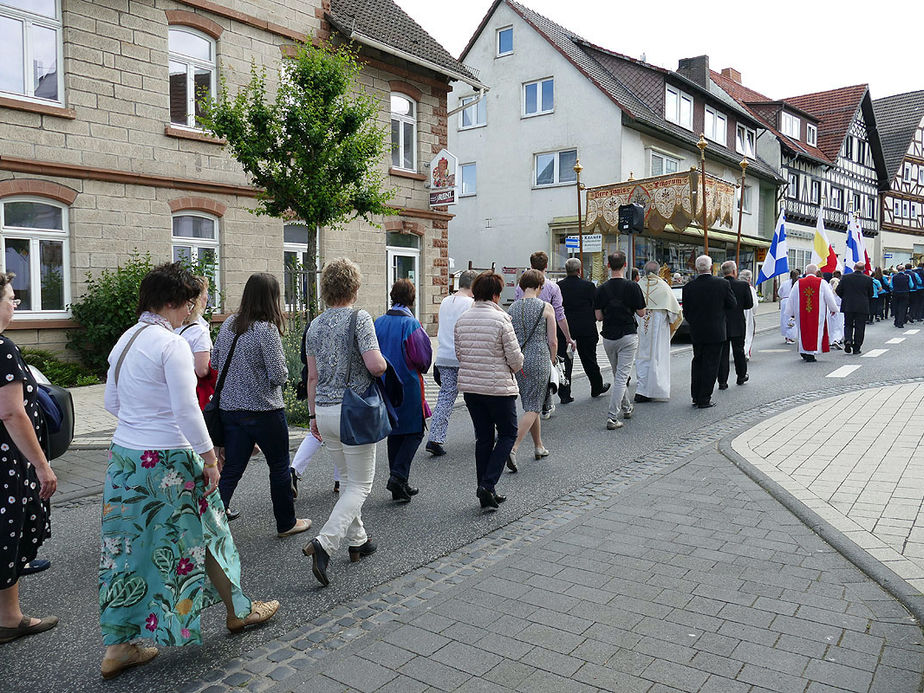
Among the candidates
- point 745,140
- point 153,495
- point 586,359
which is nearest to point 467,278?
point 586,359

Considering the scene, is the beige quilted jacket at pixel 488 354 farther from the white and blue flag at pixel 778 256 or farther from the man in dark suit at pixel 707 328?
the white and blue flag at pixel 778 256

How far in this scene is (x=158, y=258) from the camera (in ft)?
44.5

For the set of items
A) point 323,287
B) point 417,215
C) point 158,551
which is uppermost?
point 417,215

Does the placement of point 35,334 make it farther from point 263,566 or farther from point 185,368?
point 185,368

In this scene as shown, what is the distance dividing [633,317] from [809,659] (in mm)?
6261

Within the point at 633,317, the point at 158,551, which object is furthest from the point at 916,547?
the point at 633,317

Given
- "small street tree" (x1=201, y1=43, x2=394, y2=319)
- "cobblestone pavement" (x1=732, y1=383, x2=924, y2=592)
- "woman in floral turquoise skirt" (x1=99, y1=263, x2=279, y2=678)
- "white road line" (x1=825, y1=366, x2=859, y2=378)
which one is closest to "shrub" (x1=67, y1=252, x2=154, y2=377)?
"small street tree" (x1=201, y1=43, x2=394, y2=319)

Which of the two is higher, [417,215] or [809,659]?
[417,215]

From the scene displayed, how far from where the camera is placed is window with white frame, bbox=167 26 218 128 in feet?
46.3

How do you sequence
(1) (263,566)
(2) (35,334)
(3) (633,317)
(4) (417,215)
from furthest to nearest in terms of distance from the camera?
(4) (417,215), (2) (35,334), (3) (633,317), (1) (263,566)

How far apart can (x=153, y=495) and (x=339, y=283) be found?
67.9 inches

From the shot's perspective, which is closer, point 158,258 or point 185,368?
point 185,368

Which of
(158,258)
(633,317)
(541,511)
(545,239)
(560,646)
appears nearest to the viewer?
(560,646)

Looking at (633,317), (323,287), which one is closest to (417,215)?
(633,317)
